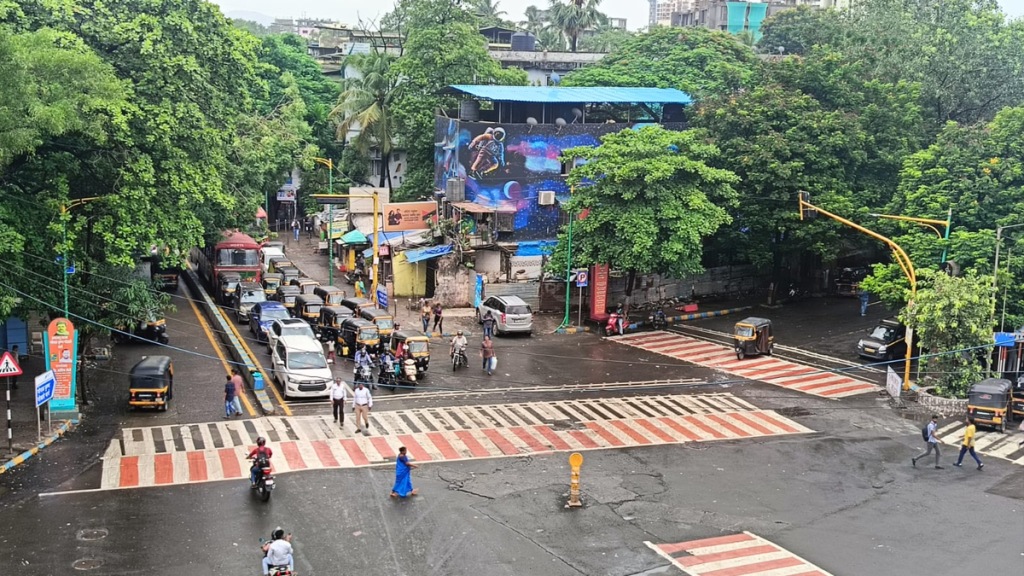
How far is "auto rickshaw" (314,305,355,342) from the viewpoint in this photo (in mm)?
38094

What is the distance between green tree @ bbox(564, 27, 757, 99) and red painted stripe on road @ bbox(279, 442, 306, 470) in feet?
123

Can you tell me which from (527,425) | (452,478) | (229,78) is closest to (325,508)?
(452,478)

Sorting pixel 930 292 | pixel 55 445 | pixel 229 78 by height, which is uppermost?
pixel 229 78

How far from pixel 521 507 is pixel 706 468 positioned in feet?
18.2

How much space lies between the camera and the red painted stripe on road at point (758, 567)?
17.7 meters

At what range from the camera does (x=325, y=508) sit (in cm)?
2038

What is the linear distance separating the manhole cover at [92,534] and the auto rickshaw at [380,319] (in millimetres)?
17870

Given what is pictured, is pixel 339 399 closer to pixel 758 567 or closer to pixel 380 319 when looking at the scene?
pixel 380 319

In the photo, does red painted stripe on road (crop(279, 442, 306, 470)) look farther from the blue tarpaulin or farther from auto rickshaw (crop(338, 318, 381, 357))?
the blue tarpaulin

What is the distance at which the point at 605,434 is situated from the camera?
26.9m

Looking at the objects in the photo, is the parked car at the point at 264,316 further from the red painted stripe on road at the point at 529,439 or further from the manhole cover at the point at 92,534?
the manhole cover at the point at 92,534

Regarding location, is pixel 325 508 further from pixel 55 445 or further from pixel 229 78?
pixel 229 78

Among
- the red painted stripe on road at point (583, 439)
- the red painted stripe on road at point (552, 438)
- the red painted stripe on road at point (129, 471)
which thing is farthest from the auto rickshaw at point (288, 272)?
the red painted stripe on road at point (129, 471)

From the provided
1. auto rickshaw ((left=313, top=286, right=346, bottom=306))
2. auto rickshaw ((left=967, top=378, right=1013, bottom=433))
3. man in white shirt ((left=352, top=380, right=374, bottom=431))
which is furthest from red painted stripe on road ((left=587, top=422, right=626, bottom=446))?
auto rickshaw ((left=313, top=286, right=346, bottom=306))
